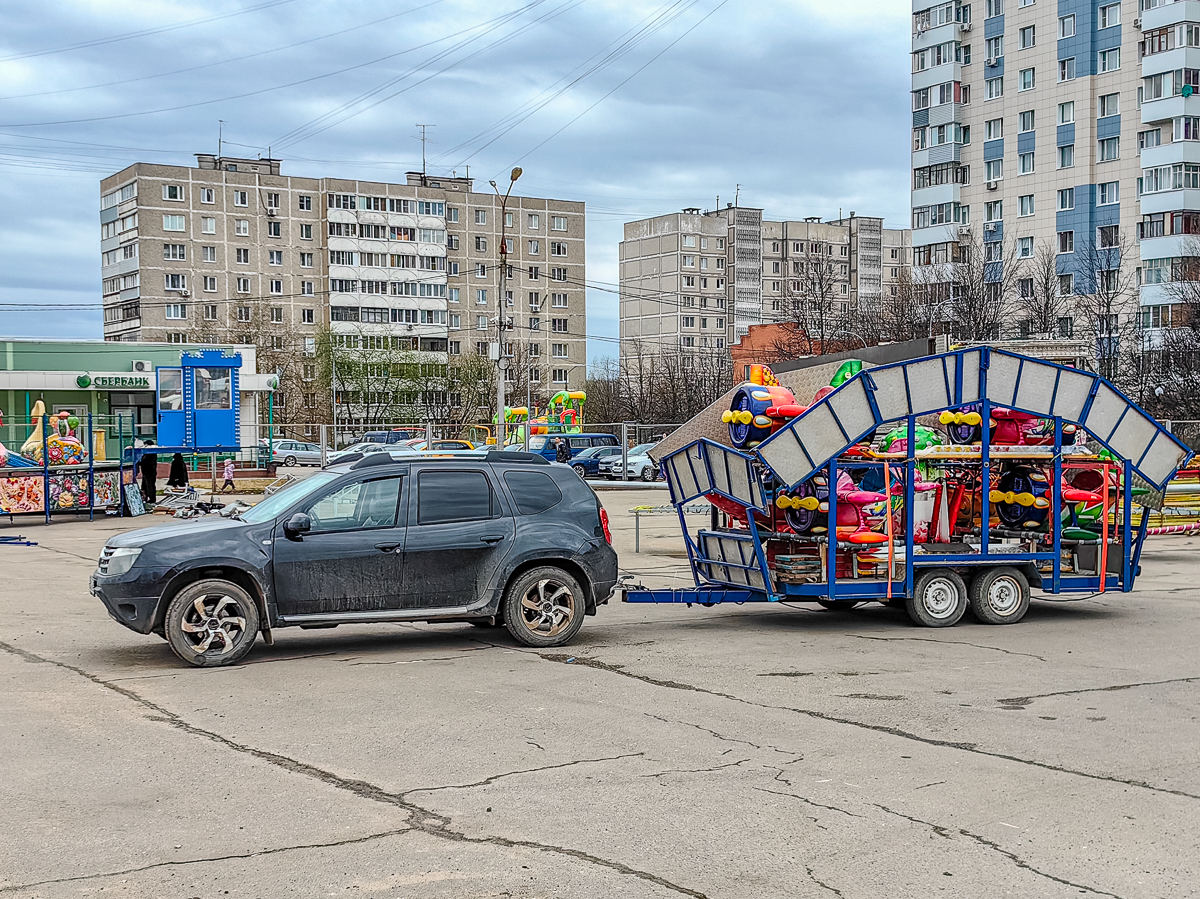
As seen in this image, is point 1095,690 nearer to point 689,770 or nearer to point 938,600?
point 938,600

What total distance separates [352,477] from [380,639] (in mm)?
1835

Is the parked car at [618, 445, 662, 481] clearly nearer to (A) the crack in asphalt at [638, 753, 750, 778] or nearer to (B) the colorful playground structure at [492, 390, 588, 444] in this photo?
(B) the colorful playground structure at [492, 390, 588, 444]

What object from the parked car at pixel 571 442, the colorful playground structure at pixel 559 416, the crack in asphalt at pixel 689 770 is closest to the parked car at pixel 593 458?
the parked car at pixel 571 442

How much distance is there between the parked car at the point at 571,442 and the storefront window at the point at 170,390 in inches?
425

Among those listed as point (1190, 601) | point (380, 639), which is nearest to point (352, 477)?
point (380, 639)

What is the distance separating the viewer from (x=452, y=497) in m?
11.0

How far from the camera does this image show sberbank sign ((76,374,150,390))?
48094 millimetres

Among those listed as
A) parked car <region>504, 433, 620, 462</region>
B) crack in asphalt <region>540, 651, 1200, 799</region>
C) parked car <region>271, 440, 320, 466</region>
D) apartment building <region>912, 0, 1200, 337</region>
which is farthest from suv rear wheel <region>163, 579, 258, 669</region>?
apartment building <region>912, 0, 1200, 337</region>

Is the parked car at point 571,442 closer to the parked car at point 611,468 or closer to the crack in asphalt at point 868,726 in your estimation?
the parked car at point 611,468

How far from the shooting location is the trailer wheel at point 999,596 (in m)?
12.6

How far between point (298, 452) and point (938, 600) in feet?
151

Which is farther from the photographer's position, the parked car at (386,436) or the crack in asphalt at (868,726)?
the parked car at (386,436)

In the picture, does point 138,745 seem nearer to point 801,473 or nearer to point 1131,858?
point 1131,858

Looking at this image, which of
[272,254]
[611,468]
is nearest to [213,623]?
[611,468]
